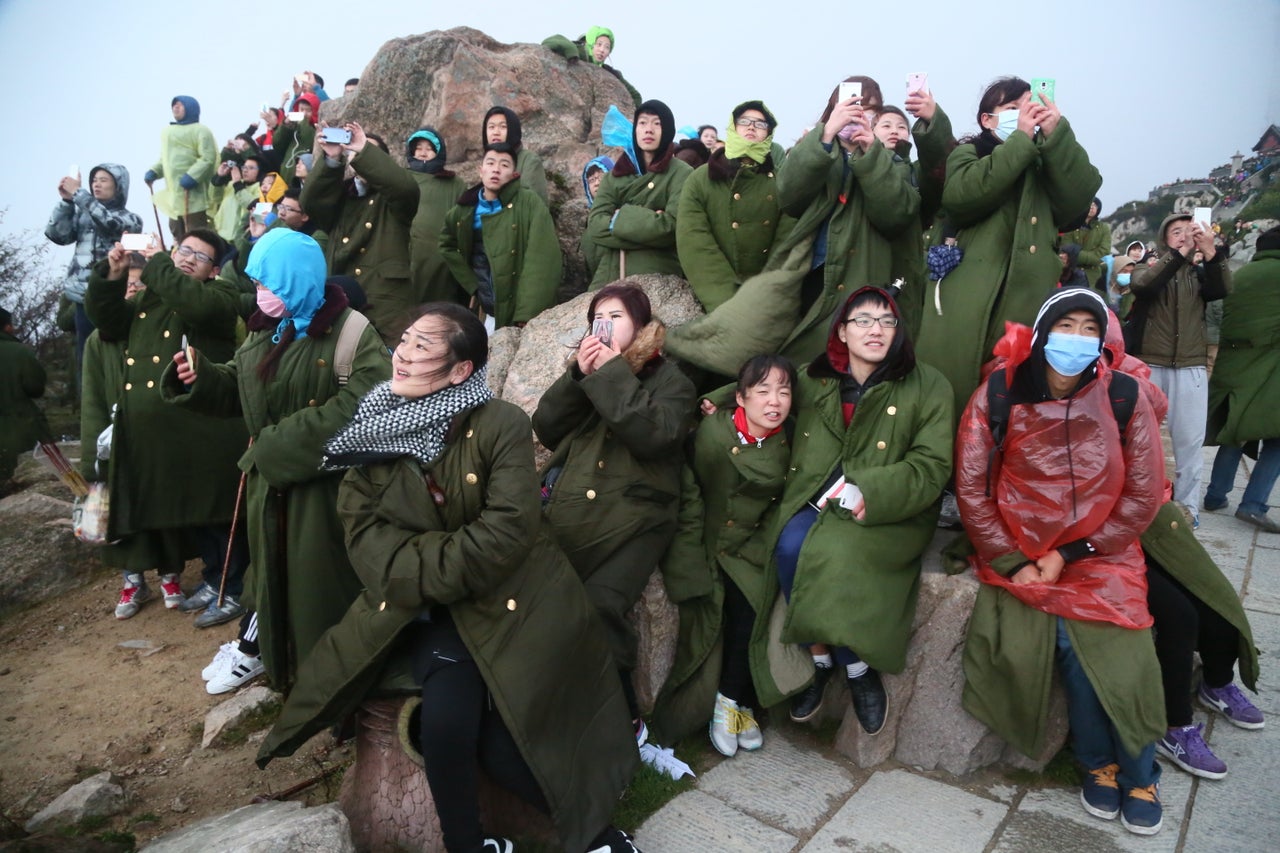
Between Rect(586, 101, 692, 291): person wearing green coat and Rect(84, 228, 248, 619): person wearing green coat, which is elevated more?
Rect(586, 101, 692, 291): person wearing green coat

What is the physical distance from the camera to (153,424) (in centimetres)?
485

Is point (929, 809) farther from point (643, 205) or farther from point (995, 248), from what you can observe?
point (643, 205)

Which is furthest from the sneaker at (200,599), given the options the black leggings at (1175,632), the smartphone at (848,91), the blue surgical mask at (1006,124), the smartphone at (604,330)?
the blue surgical mask at (1006,124)

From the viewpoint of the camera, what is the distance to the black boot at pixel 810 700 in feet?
11.4

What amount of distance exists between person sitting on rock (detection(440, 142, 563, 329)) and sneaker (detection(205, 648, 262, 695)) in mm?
2702

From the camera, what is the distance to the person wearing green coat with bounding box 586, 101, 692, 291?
5340 millimetres

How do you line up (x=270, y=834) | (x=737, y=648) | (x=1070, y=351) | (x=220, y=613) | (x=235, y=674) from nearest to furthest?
(x=270, y=834), (x=1070, y=351), (x=737, y=648), (x=235, y=674), (x=220, y=613)

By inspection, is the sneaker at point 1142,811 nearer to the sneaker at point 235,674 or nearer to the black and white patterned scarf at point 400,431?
the black and white patterned scarf at point 400,431

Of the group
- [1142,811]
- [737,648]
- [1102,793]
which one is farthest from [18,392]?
[1142,811]

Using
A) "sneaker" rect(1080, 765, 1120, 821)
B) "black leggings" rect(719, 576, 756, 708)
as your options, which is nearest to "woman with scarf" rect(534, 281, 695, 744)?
"black leggings" rect(719, 576, 756, 708)

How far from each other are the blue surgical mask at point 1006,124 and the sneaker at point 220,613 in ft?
16.8

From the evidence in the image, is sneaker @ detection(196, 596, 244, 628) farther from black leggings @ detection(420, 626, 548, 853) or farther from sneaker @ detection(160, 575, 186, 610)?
black leggings @ detection(420, 626, 548, 853)

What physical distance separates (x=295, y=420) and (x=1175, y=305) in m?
6.07

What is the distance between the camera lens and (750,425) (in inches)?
140
